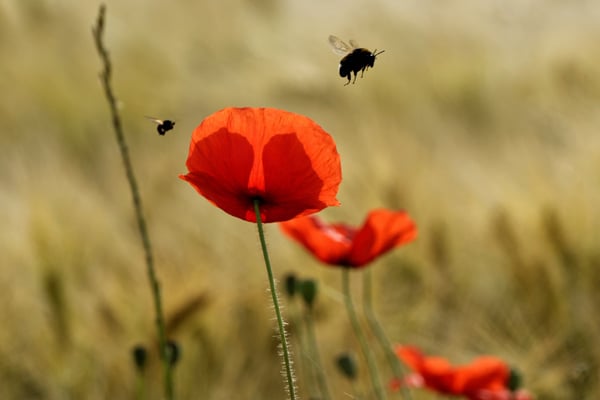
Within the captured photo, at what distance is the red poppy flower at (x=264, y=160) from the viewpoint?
1.27ft

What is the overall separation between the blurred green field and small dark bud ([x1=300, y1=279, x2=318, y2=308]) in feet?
0.29

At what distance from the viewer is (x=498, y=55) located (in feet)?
10.2

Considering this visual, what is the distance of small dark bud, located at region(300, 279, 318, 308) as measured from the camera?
0.66m

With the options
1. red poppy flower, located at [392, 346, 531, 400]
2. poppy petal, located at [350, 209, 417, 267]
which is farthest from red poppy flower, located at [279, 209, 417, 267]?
red poppy flower, located at [392, 346, 531, 400]

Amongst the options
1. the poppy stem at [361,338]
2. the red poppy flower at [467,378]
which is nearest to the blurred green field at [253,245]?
the poppy stem at [361,338]

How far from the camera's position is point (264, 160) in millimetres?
409

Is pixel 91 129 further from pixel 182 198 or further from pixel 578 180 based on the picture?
pixel 578 180

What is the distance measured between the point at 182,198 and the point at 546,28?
249cm

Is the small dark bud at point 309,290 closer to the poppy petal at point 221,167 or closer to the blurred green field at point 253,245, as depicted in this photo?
the blurred green field at point 253,245

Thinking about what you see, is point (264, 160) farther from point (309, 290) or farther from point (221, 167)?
point (309, 290)

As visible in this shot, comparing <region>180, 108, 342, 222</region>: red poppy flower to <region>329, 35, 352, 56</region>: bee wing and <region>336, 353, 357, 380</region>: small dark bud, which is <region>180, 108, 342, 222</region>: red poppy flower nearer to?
<region>329, 35, 352, 56</region>: bee wing

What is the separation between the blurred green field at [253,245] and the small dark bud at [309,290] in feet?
0.29

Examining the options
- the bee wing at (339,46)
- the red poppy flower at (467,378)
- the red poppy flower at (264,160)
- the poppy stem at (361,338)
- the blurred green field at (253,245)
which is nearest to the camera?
the red poppy flower at (264,160)

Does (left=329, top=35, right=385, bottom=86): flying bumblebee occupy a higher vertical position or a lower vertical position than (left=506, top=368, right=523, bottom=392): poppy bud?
higher
